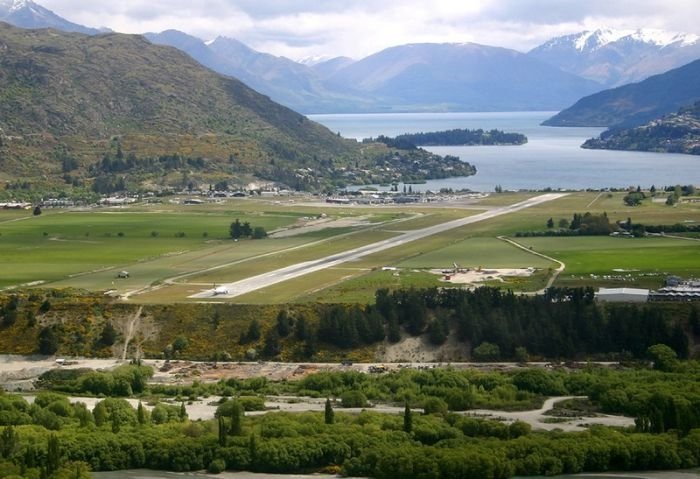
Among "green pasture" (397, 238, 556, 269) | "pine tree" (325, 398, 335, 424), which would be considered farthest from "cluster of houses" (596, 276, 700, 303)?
"pine tree" (325, 398, 335, 424)

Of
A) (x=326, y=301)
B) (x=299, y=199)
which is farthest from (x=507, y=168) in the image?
(x=326, y=301)

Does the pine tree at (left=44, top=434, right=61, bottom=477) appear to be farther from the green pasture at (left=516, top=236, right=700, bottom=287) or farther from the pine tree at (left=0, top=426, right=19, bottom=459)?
the green pasture at (left=516, top=236, right=700, bottom=287)

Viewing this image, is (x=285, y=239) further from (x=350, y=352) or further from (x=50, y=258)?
(x=350, y=352)

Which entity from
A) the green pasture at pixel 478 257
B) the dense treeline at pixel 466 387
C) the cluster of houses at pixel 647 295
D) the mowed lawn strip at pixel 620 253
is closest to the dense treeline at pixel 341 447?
the dense treeline at pixel 466 387

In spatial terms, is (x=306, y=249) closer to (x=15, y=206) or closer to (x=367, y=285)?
(x=367, y=285)

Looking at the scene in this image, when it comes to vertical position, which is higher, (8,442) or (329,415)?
(329,415)

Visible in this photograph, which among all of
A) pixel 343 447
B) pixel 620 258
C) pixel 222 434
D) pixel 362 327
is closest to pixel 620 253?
pixel 620 258

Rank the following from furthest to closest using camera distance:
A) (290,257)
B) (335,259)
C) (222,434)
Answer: (290,257), (335,259), (222,434)
